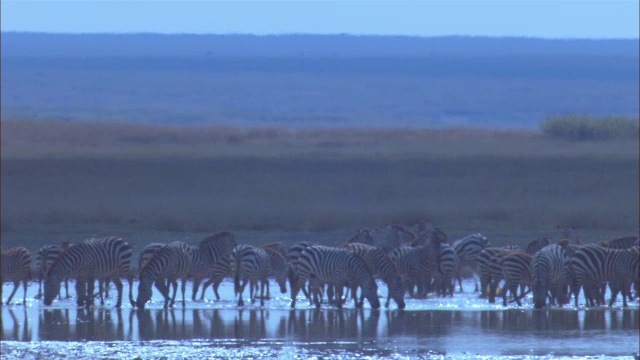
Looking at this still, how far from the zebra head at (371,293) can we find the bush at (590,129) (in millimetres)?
39574

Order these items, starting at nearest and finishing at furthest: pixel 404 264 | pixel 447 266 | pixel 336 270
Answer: pixel 336 270 → pixel 447 266 → pixel 404 264

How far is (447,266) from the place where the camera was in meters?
15.9

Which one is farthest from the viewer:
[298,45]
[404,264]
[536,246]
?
[298,45]

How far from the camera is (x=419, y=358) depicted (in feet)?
37.5

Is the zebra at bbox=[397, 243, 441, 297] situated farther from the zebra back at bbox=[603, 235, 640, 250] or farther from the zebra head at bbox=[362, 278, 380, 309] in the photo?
the zebra back at bbox=[603, 235, 640, 250]

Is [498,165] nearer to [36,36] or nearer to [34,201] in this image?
[34,201]

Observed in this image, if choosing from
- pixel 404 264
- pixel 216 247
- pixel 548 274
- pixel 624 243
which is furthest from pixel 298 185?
pixel 548 274

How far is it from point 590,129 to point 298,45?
9986 cm

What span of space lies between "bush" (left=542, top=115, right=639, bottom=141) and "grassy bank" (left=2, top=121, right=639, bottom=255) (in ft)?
6.89

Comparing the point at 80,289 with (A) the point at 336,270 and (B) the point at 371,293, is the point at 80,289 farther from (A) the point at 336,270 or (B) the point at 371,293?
(B) the point at 371,293

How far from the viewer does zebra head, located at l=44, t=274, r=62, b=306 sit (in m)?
15.0

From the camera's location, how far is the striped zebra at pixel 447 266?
52.1 ft

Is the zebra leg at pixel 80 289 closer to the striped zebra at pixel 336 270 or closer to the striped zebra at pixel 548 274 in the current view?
the striped zebra at pixel 336 270

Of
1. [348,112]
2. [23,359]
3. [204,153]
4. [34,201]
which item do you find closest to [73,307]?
[23,359]
